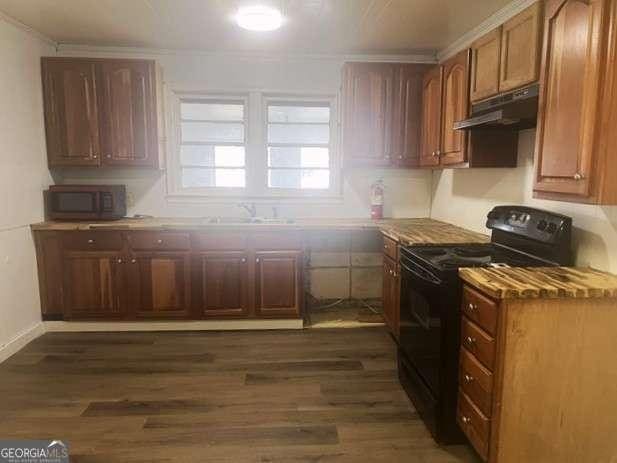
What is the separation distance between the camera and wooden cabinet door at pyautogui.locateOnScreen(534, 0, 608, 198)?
1.65 m

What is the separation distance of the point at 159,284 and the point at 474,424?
2630 millimetres

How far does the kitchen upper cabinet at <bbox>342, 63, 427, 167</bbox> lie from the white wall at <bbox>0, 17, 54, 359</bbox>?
8.62 feet

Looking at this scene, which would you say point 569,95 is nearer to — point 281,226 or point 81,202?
point 281,226

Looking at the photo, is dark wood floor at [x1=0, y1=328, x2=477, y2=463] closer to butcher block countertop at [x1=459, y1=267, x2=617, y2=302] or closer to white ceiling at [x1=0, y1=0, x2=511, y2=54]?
butcher block countertop at [x1=459, y1=267, x2=617, y2=302]

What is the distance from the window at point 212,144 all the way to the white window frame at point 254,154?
0.05 m

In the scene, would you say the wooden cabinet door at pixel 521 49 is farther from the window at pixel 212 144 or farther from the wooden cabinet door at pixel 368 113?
A: the window at pixel 212 144

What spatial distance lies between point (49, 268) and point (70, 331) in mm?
575

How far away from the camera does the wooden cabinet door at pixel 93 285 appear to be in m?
3.46

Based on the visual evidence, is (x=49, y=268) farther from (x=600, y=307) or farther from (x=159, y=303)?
(x=600, y=307)

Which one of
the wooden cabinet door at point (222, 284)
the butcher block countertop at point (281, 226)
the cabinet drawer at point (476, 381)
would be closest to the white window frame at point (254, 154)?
the butcher block countertop at point (281, 226)

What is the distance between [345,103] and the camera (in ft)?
12.2

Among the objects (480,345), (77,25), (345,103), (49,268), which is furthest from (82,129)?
(480,345)

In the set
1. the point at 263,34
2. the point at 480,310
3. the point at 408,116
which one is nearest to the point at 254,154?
the point at 263,34

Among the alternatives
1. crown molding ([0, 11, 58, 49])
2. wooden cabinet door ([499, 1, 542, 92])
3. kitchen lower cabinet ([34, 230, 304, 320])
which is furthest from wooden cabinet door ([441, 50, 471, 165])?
crown molding ([0, 11, 58, 49])
